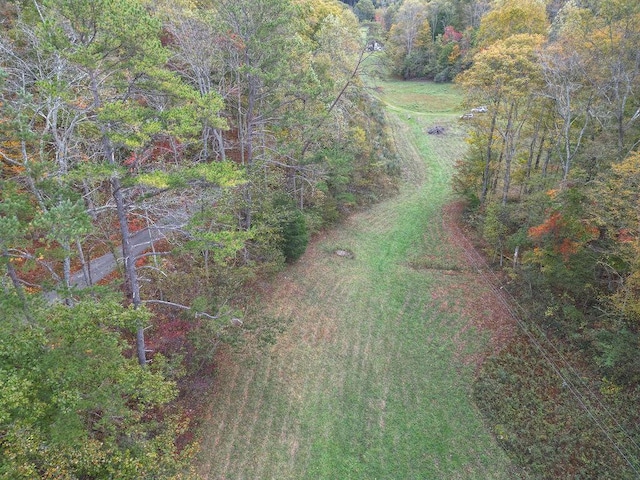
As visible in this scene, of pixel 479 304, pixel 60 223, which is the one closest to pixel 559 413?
pixel 479 304

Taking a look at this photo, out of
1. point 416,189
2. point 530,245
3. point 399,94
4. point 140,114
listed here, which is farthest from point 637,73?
point 399,94

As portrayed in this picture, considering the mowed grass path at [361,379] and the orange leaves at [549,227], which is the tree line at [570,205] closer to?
the orange leaves at [549,227]

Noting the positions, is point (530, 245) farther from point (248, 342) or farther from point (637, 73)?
point (248, 342)

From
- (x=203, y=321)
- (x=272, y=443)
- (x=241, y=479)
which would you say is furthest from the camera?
(x=203, y=321)

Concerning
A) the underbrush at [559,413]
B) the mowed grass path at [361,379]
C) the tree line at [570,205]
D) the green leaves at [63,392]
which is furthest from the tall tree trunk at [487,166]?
the green leaves at [63,392]

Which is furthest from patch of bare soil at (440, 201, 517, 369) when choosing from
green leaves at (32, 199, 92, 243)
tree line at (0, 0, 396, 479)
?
green leaves at (32, 199, 92, 243)

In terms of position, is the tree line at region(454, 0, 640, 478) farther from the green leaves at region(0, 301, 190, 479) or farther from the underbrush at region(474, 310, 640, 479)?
the green leaves at region(0, 301, 190, 479)

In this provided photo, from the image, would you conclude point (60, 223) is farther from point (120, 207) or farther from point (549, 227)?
point (549, 227)
